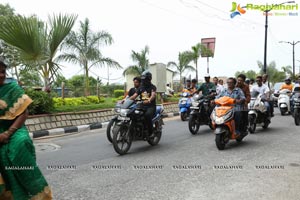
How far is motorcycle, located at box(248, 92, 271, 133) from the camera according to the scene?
8.98 meters

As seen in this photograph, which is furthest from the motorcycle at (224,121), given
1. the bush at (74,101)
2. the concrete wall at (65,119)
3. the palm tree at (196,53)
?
the palm tree at (196,53)

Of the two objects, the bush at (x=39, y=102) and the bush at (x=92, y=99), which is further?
the bush at (x=92, y=99)

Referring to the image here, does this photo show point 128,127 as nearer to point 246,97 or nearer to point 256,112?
point 246,97

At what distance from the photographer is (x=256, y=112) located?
9.15 metres

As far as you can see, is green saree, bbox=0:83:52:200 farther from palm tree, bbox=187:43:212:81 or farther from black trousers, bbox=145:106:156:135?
palm tree, bbox=187:43:212:81

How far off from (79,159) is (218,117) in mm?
2981

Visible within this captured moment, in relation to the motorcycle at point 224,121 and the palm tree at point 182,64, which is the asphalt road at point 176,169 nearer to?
the motorcycle at point 224,121

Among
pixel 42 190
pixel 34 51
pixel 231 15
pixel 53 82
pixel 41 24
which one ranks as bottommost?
pixel 42 190

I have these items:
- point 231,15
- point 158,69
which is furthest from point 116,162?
point 231,15

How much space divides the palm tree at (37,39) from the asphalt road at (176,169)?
8.39 ft

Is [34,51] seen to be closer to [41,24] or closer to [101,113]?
[41,24]

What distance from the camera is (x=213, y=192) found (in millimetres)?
4125

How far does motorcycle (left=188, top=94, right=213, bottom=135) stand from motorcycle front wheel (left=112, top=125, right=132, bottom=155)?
114 inches

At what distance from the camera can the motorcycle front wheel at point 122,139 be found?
20.6 ft
